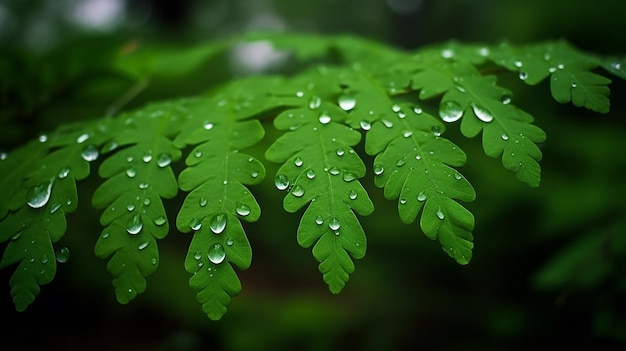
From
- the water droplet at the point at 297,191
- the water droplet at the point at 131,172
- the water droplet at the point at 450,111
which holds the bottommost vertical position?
the water droplet at the point at 131,172

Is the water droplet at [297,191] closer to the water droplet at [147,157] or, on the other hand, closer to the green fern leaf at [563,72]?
the water droplet at [147,157]

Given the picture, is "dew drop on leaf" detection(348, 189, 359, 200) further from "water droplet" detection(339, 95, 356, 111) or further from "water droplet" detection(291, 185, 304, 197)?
"water droplet" detection(339, 95, 356, 111)

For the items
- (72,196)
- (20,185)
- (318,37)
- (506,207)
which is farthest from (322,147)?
(506,207)

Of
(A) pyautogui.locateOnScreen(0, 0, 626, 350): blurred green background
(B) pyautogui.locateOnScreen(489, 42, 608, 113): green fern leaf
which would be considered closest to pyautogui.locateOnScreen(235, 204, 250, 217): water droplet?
(B) pyautogui.locateOnScreen(489, 42, 608, 113): green fern leaf

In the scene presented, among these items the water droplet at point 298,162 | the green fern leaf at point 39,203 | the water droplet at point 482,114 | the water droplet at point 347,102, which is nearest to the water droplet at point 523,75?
the water droplet at point 482,114

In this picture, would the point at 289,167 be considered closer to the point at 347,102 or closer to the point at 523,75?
the point at 347,102

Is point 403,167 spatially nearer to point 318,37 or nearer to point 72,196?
point 72,196

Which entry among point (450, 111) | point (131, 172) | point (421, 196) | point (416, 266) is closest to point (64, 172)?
point (131, 172)
